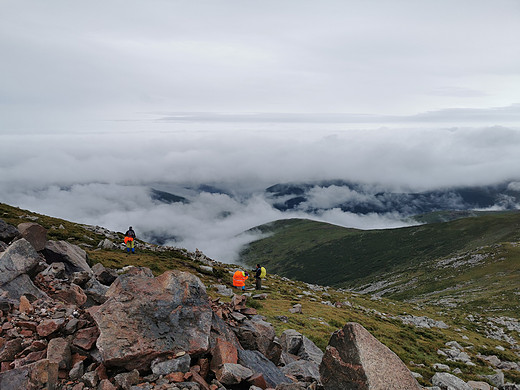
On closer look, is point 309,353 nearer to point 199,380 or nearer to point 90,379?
point 199,380

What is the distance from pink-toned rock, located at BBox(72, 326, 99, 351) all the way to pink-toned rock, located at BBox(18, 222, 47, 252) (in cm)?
1460

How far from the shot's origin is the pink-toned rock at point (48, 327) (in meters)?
14.7

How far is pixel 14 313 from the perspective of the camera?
52.4ft

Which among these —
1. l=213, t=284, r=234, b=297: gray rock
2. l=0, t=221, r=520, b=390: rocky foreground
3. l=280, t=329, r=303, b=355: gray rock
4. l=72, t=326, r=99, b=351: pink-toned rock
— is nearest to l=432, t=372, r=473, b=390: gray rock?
l=280, t=329, r=303, b=355: gray rock

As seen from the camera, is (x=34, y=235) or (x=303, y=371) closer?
(x=303, y=371)

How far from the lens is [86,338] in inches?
577

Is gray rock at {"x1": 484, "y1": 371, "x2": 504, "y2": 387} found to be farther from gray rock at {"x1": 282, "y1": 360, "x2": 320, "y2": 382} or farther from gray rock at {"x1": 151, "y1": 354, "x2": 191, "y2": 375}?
gray rock at {"x1": 151, "y1": 354, "x2": 191, "y2": 375}

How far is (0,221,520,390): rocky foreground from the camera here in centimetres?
1330

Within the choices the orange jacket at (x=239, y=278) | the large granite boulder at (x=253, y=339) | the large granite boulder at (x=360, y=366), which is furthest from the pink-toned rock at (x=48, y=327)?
the orange jacket at (x=239, y=278)

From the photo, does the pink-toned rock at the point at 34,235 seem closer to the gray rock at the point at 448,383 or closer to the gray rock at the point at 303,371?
the gray rock at the point at 303,371

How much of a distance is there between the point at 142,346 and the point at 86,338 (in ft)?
8.99

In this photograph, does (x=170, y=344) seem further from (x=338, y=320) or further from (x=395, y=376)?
(x=338, y=320)

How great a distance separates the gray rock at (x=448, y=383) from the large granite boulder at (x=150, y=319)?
20.5 m

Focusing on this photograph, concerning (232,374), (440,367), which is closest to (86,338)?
(232,374)
